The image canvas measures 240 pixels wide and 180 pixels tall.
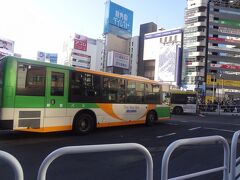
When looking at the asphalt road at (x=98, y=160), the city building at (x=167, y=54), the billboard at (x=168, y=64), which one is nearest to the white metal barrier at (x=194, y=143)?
the asphalt road at (x=98, y=160)

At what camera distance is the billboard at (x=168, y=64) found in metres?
69.8

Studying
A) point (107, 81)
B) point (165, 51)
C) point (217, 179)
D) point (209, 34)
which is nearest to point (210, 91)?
point (209, 34)

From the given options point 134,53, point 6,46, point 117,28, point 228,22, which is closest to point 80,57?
point 134,53

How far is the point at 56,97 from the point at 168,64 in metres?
60.9

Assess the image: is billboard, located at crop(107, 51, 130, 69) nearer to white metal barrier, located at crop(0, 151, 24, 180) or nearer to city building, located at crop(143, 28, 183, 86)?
city building, located at crop(143, 28, 183, 86)

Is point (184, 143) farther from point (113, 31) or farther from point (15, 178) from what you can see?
point (113, 31)

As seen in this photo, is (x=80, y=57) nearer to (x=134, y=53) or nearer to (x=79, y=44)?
(x=79, y=44)

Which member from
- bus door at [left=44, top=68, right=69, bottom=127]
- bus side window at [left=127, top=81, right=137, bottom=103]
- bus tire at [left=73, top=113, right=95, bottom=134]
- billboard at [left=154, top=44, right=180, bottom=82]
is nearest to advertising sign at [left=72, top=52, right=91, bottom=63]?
billboard at [left=154, top=44, right=180, bottom=82]

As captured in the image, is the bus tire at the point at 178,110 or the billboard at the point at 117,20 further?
the billboard at the point at 117,20

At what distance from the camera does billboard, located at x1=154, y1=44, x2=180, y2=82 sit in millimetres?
69750

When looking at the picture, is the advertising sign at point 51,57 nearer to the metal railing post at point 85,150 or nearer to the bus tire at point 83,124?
the bus tire at point 83,124

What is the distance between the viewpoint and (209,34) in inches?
3521

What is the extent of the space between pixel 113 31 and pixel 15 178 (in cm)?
5865

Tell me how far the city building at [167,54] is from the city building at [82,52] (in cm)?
1722
